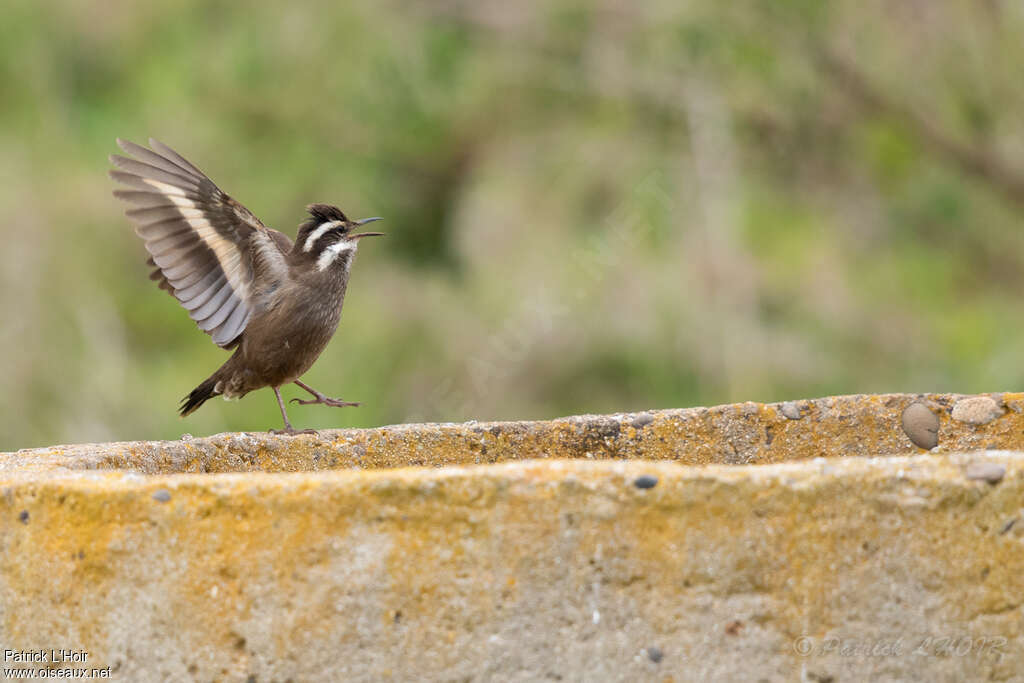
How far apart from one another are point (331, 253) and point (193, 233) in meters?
0.47

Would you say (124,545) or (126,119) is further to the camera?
(126,119)

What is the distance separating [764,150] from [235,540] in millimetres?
5458

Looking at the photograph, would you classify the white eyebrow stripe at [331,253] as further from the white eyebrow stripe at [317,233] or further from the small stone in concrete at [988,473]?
the small stone in concrete at [988,473]

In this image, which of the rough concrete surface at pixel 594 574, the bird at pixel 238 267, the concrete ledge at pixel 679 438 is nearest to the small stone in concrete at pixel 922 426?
the concrete ledge at pixel 679 438

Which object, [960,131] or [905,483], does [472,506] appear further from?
[960,131]

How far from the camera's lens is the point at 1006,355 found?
6.75 m

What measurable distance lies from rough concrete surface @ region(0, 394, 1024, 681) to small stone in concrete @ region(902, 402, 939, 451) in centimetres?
98

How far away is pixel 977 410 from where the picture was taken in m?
3.03

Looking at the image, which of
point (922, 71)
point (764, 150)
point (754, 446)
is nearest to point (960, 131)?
point (922, 71)

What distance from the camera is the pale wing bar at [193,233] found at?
366 cm

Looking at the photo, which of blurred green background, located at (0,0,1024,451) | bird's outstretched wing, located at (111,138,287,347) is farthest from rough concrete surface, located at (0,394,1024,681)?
blurred green background, located at (0,0,1024,451)

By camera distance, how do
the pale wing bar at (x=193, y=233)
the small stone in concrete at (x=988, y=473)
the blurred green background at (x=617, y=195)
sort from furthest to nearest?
the blurred green background at (x=617, y=195) < the pale wing bar at (x=193, y=233) < the small stone in concrete at (x=988, y=473)

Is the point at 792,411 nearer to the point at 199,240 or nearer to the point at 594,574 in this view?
the point at 594,574

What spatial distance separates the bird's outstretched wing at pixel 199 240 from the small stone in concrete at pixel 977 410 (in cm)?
202
